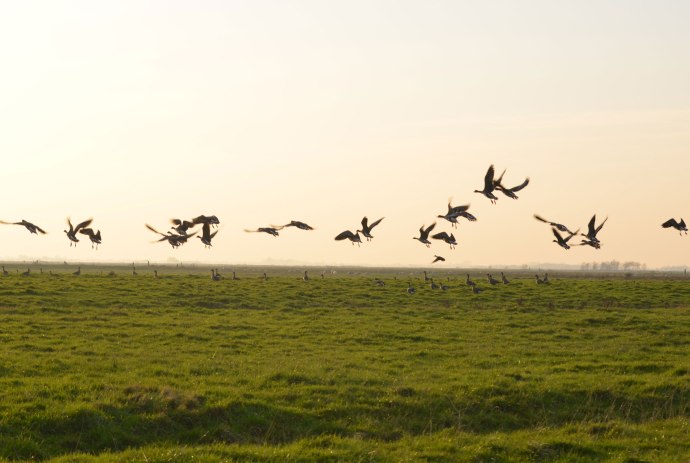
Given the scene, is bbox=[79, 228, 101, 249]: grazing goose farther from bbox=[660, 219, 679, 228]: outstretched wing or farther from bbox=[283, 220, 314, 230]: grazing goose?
bbox=[660, 219, 679, 228]: outstretched wing

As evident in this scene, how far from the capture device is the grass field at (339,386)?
19.1m

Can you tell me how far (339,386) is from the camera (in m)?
24.7

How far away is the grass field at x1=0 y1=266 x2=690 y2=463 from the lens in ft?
62.7

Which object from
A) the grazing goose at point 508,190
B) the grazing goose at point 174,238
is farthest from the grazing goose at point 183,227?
the grazing goose at point 508,190

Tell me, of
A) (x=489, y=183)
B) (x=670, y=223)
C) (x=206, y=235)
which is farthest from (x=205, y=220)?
(x=670, y=223)

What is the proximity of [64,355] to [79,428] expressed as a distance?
9.27 m

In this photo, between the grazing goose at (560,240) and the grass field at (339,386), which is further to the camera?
the grazing goose at (560,240)

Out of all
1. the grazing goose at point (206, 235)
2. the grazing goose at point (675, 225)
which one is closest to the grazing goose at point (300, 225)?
the grazing goose at point (206, 235)

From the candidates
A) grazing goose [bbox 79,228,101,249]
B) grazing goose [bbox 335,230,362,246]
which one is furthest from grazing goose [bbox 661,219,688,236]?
grazing goose [bbox 79,228,101,249]

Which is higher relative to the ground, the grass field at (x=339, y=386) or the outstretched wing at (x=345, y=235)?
the outstretched wing at (x=345, y=235)

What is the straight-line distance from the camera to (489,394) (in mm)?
24469

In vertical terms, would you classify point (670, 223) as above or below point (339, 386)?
above

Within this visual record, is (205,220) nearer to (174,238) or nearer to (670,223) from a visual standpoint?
(174,238)

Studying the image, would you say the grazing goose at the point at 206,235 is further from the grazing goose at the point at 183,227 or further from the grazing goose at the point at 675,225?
the grazing goose at the point at 675,225
